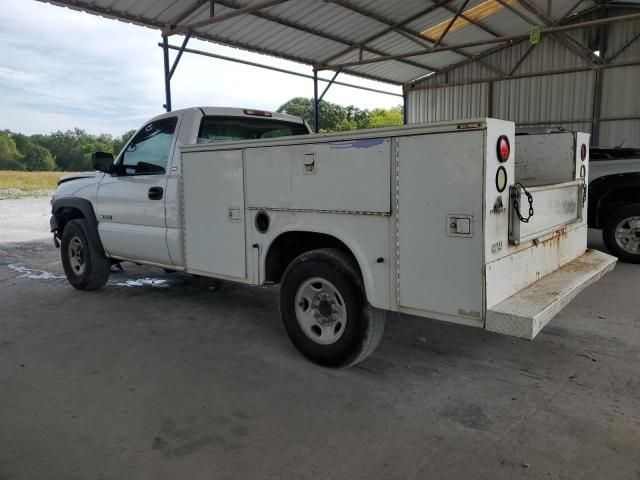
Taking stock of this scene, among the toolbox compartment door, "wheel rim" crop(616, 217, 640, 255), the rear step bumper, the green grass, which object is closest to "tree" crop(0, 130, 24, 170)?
the green grass

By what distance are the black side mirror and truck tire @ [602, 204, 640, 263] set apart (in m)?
6.96

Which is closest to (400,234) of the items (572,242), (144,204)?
(572,242)

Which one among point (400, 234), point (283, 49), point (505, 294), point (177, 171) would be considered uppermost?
point (283, 49)

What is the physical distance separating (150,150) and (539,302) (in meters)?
4.16

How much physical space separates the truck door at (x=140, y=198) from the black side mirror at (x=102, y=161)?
9 cm

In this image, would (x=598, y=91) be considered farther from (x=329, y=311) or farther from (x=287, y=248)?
(x=329, y=311)

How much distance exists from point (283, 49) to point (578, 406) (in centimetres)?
1204

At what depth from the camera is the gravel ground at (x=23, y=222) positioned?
12.1 m

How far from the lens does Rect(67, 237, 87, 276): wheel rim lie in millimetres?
6488

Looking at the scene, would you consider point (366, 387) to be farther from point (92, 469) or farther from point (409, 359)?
point (92, 469)

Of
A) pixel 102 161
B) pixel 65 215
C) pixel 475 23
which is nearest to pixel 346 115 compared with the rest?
pixel 475 23

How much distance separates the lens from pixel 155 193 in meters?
5.23

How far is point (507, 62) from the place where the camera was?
60.1 ft

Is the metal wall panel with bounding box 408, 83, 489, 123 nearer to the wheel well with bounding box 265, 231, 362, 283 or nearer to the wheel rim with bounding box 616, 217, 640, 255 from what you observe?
the wheel rim with bounding box 616, 217, 640, 255
